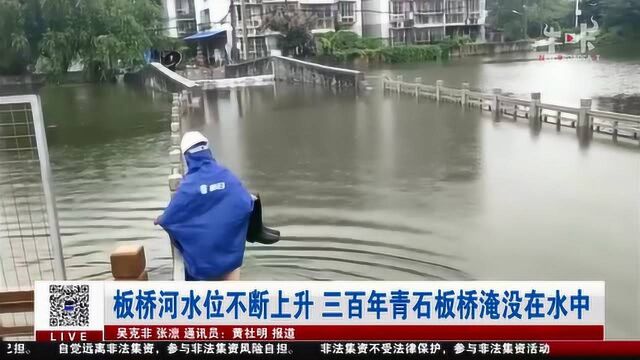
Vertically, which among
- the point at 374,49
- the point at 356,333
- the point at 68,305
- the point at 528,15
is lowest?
the point at 356,333

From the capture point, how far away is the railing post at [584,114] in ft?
8.68

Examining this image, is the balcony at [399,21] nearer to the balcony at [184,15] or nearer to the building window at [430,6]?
the building window at [430,6]

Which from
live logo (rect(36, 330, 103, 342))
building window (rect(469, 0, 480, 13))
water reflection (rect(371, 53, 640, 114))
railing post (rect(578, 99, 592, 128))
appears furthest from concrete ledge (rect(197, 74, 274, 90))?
railing post (rect(578, 99, 592, 128))

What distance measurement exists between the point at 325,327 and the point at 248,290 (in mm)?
274

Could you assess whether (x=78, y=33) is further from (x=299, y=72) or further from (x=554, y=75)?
(x=554, y=75)

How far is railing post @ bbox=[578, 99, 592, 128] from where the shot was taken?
104 inches

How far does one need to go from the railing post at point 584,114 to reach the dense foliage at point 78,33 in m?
1.81

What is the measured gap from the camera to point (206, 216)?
1.92m

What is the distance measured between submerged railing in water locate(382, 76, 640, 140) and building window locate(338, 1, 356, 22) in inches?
12.4

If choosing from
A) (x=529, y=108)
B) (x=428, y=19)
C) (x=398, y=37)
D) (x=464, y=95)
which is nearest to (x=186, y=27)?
(x=398, y=37)

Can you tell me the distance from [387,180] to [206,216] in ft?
5.50

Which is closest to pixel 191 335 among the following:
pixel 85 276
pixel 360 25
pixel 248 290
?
pixel 248 290

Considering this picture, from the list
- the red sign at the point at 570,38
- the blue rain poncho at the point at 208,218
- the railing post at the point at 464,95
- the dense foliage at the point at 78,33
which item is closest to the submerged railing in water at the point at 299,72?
the dense foliage at the point at 78,33

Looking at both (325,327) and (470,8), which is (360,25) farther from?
(325,327)
